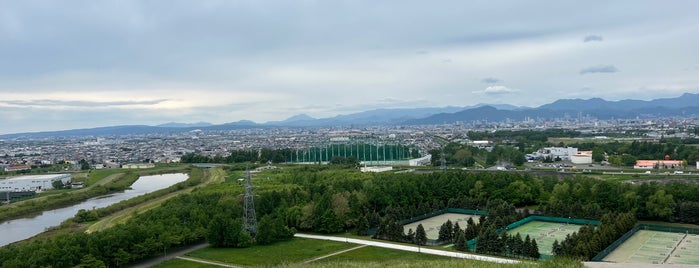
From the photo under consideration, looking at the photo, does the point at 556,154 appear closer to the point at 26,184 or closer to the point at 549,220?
the point at 549,220

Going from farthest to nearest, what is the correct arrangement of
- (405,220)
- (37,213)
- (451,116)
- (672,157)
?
(451,116) → (672,157) → (37,213) → (405,220)

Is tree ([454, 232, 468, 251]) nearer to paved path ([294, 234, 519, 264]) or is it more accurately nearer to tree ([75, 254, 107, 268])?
paved path ([294, 234, 519, 264])

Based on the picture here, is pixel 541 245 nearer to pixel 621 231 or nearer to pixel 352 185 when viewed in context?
pixel 621 231

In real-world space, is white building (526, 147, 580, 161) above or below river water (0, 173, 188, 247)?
above

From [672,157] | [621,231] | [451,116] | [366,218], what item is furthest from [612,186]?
[451,116]

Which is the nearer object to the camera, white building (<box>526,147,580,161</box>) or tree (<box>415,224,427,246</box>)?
tree (<box>415,224,427,246</box>)

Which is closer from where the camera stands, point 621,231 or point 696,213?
point 621,231

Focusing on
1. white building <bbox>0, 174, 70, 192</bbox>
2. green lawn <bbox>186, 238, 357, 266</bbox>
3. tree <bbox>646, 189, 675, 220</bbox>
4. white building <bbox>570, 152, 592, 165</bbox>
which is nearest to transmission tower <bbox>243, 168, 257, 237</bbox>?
green lawn <bbox>186, 238, 357, 266</bbox>

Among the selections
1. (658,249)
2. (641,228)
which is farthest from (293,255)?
(641,228)
